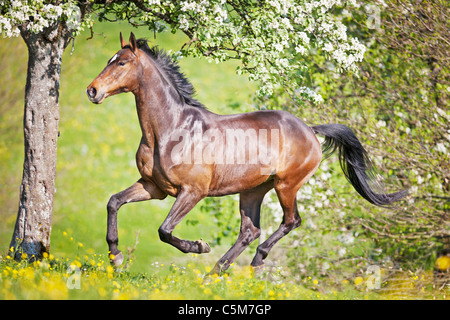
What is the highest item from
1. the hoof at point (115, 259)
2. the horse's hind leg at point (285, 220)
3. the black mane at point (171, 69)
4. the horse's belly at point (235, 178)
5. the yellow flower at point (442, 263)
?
the black mane at point (171, 69)

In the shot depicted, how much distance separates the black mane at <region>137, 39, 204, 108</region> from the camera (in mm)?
5641

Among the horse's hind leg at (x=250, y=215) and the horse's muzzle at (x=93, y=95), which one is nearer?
the horse's muzzle at (x=93, y=95)

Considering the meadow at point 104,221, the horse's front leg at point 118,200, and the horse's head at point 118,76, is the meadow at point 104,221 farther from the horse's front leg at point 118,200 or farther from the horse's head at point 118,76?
the horse's head at point 118,76

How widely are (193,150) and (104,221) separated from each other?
7.51 m

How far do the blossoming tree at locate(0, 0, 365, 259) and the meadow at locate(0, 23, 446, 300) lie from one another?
66 centimetres

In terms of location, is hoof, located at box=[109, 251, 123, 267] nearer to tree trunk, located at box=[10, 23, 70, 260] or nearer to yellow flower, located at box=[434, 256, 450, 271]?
tree trunk, located at box=[10, 23, 70, 260]

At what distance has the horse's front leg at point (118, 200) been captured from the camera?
556 cm

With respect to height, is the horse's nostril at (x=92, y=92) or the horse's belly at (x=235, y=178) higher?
the horse's nostril at (x=92, y=92)

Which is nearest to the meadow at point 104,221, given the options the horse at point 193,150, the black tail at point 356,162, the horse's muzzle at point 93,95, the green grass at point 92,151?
the green grass at point 92,151

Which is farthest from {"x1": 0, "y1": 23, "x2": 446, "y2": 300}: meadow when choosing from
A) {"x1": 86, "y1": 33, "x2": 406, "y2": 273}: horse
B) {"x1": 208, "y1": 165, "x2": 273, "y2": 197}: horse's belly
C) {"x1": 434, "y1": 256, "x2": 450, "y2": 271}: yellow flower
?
{"x1": 208, "y1": 165, "x2": 273, "y2": 197}: horse's belly

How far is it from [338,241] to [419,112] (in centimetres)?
260

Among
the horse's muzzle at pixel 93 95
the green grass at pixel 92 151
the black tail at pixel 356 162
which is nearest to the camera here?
the horse's muzzle at pixel 93 95

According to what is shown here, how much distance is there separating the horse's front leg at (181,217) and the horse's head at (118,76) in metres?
1.18
